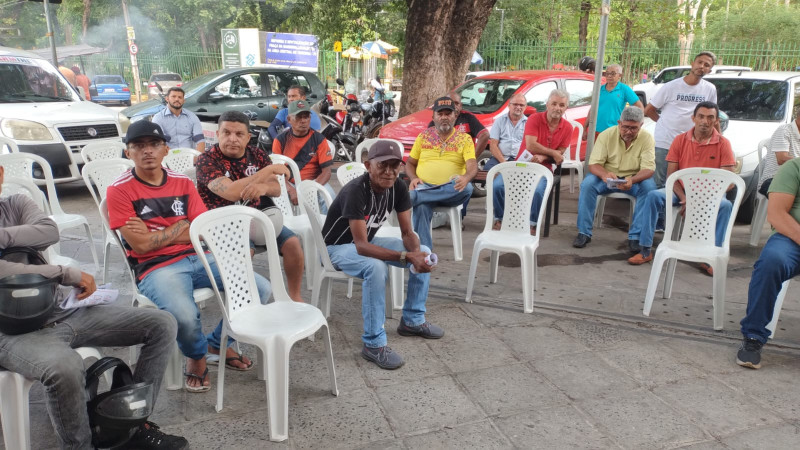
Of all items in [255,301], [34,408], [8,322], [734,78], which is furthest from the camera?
[734,78]

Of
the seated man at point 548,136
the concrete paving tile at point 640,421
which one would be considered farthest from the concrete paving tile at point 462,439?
the seated man at point 548,136

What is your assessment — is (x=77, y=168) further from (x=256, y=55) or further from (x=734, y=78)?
(x=256, y=55)

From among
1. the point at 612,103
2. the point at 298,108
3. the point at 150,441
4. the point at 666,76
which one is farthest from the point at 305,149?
the point at 666,76

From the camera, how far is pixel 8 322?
7.91ft

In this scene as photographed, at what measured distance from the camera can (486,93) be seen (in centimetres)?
848

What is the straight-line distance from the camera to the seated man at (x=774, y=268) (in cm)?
361

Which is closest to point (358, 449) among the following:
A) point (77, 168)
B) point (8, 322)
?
point (8, 322)

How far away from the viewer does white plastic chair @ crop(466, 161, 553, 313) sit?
4.45 metres

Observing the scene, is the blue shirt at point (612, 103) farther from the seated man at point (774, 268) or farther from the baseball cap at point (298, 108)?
the baseball cap at point (298, 108)

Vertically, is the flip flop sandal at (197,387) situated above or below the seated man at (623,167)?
A: below

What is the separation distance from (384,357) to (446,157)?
8.19ft

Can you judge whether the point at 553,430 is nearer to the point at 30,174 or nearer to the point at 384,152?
the point at 384,152

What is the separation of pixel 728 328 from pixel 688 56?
614 inches

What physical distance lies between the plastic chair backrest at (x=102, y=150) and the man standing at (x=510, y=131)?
387cm
